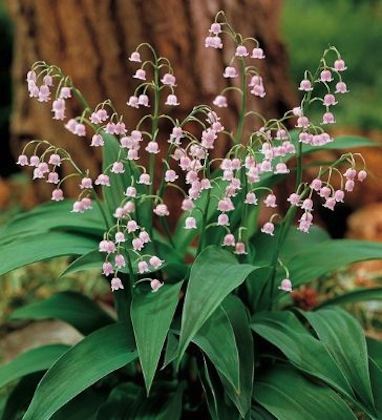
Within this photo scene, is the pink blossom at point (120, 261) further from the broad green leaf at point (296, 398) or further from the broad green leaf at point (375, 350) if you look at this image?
the broad green leaf at point (375, 350)

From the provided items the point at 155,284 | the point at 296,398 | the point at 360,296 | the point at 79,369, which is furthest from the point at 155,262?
the point at 360,296

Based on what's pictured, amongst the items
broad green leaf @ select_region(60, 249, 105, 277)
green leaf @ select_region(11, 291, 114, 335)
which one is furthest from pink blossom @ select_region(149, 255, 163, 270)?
green leaf @ select_region(11, 291, 114, 335)

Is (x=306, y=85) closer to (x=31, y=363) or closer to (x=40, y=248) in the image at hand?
(x=40, y=248)

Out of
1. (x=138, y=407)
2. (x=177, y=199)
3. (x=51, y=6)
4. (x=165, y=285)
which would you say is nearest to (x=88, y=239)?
(x=165, y=285)

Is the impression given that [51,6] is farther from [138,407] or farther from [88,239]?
[138,407]

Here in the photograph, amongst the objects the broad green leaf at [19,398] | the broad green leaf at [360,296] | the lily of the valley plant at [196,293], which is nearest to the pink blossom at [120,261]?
the lily of the valley plant at [196,293]

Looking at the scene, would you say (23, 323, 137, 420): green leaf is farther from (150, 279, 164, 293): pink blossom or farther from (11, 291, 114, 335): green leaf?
(11, 291, 114, 335): green leaf
